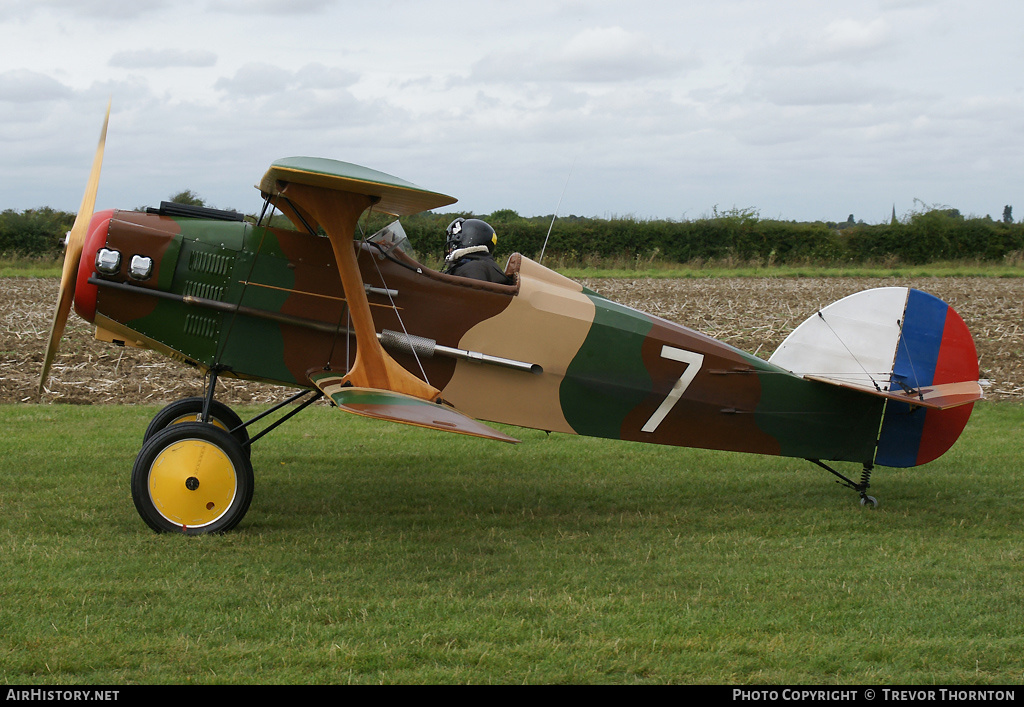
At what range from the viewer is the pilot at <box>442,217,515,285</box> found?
21.1 feet

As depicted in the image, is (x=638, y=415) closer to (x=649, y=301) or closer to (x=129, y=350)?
(x=129, y=350)

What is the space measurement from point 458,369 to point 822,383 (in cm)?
271

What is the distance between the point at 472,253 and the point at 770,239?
26.9m

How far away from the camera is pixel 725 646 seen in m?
4.04

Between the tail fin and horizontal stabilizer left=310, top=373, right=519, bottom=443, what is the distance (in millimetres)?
2861

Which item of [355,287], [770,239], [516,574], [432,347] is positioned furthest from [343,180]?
[770,239]

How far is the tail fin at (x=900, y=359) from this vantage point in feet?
21.3

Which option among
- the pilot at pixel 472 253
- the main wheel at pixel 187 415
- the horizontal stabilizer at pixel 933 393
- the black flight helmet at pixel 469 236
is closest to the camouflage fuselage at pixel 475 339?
the horizontal stabilizer at pixel 933 393

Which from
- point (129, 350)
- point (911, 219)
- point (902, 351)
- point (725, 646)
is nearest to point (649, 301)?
point (129, 350)

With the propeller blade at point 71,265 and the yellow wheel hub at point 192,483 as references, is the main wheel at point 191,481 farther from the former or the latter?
the propeller blade at point 71,265

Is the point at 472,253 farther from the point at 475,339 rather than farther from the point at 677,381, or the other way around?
the point at 677,381

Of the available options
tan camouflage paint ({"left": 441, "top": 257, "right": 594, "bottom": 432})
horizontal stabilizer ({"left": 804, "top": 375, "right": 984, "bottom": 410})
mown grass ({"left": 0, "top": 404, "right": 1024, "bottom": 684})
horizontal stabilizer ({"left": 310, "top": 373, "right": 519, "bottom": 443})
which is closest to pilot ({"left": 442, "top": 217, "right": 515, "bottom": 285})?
tan camouflage paint ({"left": 441, "top": 257, "right": 594, "bottom": 432})

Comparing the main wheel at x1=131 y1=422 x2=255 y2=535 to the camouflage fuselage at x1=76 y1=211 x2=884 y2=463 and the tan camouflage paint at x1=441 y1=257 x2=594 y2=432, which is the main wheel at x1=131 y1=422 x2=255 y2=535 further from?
the tan camouflage paint at x1=441 y1=257 x2=594 y2=432
